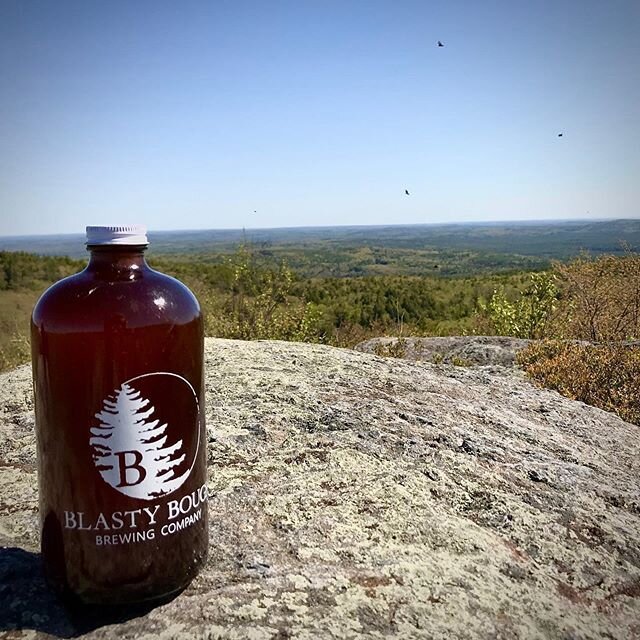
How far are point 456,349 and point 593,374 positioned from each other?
6.45 feet

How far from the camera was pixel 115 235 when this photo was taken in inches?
68.5

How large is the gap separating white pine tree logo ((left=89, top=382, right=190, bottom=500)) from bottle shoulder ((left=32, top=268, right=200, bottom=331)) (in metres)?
0.21

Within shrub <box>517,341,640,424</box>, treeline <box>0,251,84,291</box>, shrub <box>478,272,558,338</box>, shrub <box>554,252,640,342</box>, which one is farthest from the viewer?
treeline <box>0,251,84,291</box>

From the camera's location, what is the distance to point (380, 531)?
2.25m

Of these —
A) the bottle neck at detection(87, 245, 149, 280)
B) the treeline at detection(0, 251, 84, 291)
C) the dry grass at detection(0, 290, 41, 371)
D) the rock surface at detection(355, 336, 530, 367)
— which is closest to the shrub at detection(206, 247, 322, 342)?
the dry grass at detection(0, 290, 41, 371)

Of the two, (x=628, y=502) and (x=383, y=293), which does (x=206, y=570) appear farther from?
(x=383, y=293)

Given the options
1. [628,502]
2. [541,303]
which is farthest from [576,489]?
[541,303]

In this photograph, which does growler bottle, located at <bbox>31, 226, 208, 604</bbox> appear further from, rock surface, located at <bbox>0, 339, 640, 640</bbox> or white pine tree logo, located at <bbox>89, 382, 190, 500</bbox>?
rock surface, located at <bbox>0, 339, 640, 640</bbox>

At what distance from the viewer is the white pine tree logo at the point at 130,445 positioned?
1706mm

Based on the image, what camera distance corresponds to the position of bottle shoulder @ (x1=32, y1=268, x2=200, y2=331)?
167cm

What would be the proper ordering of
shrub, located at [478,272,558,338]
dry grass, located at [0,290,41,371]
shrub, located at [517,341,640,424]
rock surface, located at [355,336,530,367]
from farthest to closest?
dry grass, located at [0,290,41,371]
shrub, located at [478,272,558,338]
rock surface, located at [355,336,530,367]
shrub, located at [517,341,640,424]

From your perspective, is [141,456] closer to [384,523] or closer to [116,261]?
[116,261]

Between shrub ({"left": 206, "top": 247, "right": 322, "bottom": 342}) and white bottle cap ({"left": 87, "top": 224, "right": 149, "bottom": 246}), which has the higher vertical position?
white bottle cap ({"left": 87, "top": 224, "right": 149, "bottom": 246})

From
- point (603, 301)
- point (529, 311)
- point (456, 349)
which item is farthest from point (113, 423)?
point (529, 311)
